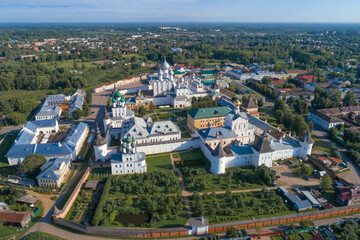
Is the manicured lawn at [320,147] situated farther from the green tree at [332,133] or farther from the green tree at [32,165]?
the green tree at [32,165]

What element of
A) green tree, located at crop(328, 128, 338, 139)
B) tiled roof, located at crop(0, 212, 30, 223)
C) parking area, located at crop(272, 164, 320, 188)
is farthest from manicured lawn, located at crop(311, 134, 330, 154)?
tiled roof, located at crop(0, 212, 30, 223)

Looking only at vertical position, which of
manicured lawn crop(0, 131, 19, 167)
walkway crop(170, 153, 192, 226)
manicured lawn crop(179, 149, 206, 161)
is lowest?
walkway crop(170, 153, 192, 226)

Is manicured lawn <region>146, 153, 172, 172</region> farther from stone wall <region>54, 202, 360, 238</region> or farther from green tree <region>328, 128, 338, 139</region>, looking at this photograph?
green tree <region>328, 128, 338, 139</region>

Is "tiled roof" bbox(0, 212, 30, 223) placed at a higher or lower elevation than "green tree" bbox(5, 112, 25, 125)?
lower

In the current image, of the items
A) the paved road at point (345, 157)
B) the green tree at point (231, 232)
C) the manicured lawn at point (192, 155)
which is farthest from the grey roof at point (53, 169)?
the paved road at point (345, 157)

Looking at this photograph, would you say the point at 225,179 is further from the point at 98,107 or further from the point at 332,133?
the point at 98,107

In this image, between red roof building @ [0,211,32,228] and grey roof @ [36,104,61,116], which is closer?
red roof building @ [0,211,32,228]

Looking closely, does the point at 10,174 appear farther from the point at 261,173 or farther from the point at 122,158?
the point at 261,173

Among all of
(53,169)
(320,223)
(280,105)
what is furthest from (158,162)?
(280,105)
